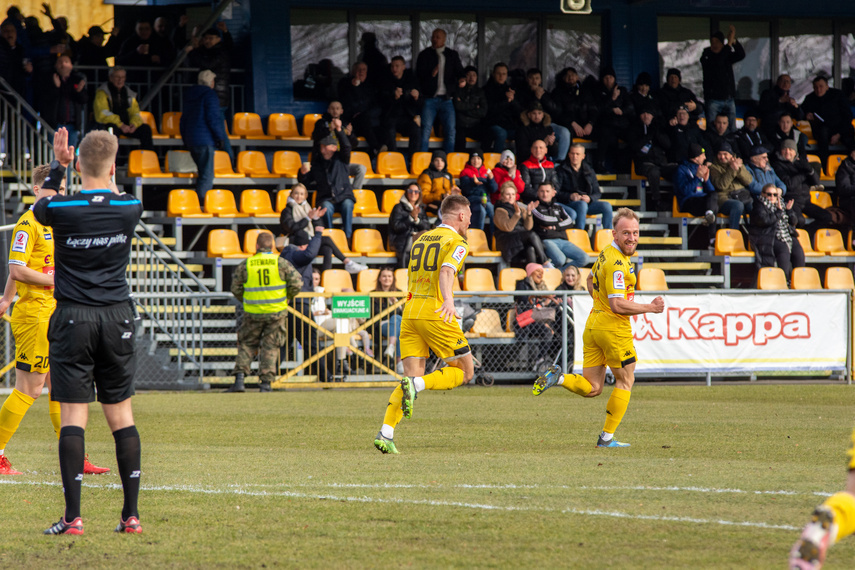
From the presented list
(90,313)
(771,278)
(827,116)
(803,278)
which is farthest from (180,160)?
(90,313)

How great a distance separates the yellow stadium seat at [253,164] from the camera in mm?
20453

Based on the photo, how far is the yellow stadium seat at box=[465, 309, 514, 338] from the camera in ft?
54.5

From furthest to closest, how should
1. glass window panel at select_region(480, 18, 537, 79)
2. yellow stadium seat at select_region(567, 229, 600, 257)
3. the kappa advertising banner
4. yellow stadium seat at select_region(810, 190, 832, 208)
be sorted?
glass window panel at select_region(480, 18, 537, 79) → yellow stadium seat at select_region(810, 190, 832, 208) → yellow stadium seat at select_region(567, 229, 600, 257) → the kappa advertising banner

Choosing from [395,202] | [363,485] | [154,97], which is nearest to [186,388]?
[395,202]

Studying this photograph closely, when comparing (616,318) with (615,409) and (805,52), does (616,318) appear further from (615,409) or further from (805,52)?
(805,52)

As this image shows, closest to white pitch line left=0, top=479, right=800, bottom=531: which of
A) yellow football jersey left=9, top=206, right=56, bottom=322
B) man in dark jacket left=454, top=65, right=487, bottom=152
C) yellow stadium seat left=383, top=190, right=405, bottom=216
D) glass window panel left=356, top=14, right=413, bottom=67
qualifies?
yellow football jersey left=9, top=206, right=56, bottom=322

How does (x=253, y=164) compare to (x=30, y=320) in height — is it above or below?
above

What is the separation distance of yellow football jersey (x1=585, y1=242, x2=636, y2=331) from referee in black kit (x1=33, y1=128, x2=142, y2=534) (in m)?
4.93

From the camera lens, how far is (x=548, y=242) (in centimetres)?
1916

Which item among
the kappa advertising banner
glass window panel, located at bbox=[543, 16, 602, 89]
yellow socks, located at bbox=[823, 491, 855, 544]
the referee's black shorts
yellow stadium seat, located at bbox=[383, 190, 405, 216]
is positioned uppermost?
glass window panel, located at bbox=[543, 16, 602, 89]

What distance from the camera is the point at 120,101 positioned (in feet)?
63.2

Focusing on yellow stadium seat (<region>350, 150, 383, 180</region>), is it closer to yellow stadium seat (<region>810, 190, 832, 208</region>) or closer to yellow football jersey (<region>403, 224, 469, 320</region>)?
yellow stadium seat (<region>810, 190, 832, 208</region>)

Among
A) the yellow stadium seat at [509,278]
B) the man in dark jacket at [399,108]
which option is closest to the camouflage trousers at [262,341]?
the yellow stadium seat at [509,278]

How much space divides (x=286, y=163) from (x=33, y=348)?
1318 centimetres
